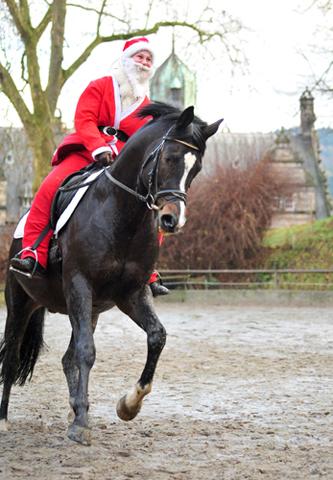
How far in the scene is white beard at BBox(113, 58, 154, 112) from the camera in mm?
4883

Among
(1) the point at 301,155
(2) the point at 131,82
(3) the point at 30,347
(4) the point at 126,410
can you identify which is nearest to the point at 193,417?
(4) the point at 126,410

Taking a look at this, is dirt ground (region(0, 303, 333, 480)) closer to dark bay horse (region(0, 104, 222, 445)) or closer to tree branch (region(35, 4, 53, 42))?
dark bay horse (region(0, 104, 222, 445))

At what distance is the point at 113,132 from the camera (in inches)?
192

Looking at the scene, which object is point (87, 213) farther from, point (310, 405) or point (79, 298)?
point (310, 405)

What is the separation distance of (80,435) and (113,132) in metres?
2.46

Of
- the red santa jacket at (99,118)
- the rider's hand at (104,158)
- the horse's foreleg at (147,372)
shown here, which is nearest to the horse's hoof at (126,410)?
the horse's foreleg at (147,372)

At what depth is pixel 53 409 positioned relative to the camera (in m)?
5.54

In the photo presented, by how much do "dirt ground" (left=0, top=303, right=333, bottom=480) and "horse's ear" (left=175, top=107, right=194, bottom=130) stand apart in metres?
2.23

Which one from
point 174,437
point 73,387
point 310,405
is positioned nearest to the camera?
point 174,437

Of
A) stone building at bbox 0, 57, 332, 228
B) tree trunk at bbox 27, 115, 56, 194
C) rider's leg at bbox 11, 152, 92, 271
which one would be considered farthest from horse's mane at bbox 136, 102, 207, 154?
stone building at bbox 0, 57, 332, 228

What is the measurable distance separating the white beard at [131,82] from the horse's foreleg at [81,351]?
1.71m

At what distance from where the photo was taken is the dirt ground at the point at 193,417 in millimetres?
3682

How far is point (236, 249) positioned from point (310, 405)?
54.2 feet

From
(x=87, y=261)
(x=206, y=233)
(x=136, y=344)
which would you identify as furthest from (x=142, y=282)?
(x=206, y=233)
